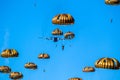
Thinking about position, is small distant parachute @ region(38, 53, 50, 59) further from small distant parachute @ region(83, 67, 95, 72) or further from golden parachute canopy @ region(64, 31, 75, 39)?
small distant parachute @ region(83, 67, 95, 72)

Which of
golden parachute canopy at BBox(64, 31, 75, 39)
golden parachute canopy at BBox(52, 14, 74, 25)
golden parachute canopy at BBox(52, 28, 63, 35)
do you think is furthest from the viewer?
golden parachute canopy at BBox(64, 31, 75, 39)

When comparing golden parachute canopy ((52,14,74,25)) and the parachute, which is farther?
the parachute

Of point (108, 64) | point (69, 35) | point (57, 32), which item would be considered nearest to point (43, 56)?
point (69, 35)

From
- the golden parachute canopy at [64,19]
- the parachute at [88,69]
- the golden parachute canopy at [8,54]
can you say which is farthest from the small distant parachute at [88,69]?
the golden parachute canopy at [64,19]

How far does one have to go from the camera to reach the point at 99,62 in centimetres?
4934

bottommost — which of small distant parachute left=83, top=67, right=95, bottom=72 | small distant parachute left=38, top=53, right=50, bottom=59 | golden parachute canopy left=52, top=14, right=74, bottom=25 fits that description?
small distant parachute left=83, top=67, right=95, bottom=72

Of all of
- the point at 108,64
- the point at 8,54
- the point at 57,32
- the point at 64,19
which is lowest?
the point at 108,64

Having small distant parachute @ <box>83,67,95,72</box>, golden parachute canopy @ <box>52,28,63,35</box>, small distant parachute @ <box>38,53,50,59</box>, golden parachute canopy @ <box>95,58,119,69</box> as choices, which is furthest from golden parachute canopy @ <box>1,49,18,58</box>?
small distant parachute @ <box>83,67,95,72</box>

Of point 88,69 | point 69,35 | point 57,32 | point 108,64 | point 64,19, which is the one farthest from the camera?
point 88,69

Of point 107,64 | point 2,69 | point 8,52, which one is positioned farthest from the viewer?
point 2,69

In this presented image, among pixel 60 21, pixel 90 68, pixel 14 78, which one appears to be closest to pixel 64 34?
pixel 90 68

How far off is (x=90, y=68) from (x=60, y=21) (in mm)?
25769

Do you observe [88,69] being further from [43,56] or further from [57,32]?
[57,32]

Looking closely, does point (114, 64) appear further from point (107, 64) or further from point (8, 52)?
point (8, 52)
